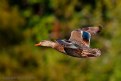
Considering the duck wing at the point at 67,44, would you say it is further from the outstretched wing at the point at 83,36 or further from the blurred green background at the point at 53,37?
the blurred green background at the point at 53,37

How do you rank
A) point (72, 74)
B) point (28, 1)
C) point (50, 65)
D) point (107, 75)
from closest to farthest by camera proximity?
1. point (107, 75)
2. point (72, 74)
3. point (50, 65)
4. point (28, 1)

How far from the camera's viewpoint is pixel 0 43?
46.0ft

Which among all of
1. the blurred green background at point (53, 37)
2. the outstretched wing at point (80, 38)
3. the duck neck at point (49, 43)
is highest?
the outstretched wing at point (80, 38)

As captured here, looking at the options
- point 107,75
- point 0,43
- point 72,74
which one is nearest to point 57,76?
point 72,74

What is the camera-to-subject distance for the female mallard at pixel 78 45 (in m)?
5.43

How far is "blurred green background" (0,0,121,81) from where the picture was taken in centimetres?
1130

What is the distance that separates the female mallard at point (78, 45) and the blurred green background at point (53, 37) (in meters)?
4.61

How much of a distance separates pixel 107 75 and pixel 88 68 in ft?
2.20

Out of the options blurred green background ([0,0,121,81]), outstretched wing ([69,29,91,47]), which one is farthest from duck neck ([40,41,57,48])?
blurred green background ([0,0,121,81])

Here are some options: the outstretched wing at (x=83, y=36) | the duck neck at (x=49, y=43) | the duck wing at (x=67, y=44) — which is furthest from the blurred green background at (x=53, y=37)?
the duck wing at (x=67, y=44)

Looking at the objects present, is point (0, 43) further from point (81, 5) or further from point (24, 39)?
point (81, 5)

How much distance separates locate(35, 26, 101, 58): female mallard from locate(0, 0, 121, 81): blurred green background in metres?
4.61

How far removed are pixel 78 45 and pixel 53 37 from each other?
7.05 metres

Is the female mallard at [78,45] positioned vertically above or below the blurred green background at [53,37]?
above
